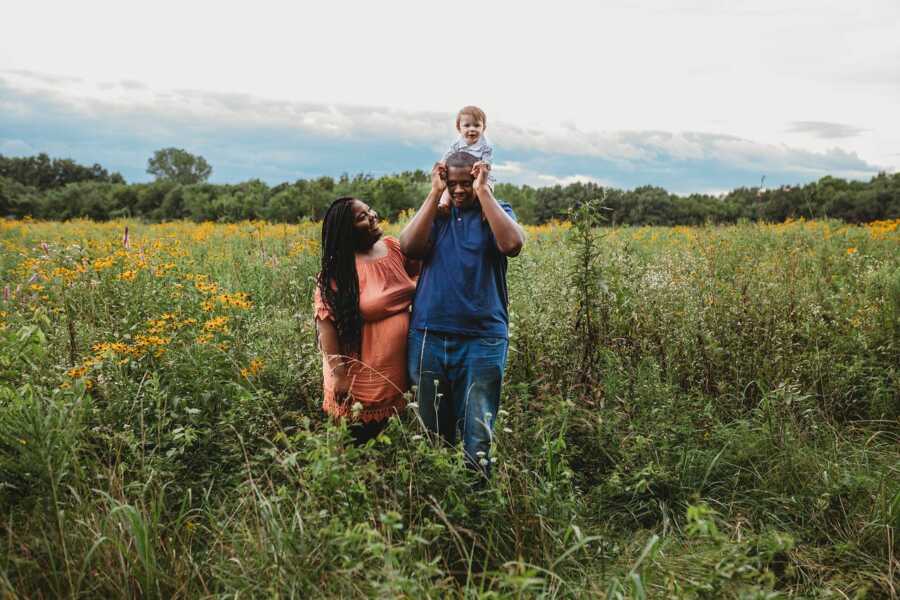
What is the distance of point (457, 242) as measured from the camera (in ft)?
9.88

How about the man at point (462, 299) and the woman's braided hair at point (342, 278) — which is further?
the woman's braided hair at point (342, 278)

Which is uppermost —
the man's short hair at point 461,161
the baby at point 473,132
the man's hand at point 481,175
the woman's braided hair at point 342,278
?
the baby at point 473,132

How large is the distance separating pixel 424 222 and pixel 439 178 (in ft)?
0.78

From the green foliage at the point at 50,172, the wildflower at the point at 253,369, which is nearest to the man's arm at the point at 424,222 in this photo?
the wildflower at the point at 253,369

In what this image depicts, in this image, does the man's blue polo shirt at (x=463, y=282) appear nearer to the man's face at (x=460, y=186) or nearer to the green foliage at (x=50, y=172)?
the man's face at (x=460, y=186)

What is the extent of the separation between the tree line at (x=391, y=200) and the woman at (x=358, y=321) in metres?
14.6

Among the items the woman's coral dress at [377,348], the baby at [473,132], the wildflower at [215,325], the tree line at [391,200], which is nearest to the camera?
the woman's coral dress at [377,348]

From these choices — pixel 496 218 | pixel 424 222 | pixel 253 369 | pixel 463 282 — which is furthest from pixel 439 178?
pixel 253 369

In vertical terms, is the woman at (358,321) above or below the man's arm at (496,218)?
below

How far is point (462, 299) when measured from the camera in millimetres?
2953

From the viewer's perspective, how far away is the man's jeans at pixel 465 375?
301cm

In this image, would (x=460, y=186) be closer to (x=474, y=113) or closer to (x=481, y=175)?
(x=481, y=175)

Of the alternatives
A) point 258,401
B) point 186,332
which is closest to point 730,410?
point 258,401

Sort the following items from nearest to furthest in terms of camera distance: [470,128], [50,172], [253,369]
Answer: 1. [470,128]
2. [253,369]
3. [50,172]
